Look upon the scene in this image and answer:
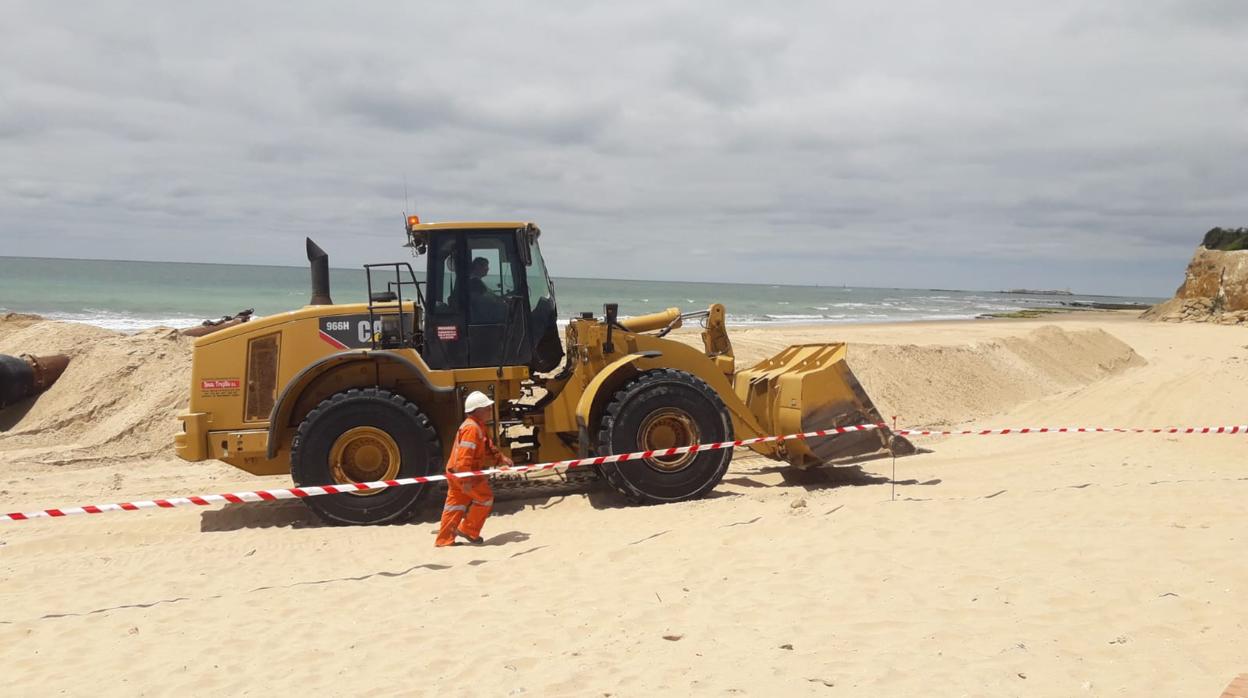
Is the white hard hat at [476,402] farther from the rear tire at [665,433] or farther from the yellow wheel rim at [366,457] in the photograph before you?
the rear tire at [665,433]

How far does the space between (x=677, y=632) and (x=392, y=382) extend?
13.0ft

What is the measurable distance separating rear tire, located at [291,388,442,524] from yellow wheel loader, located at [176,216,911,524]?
0.01m

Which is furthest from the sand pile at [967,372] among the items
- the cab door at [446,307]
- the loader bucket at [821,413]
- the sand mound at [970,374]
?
the cab door at [446,307]

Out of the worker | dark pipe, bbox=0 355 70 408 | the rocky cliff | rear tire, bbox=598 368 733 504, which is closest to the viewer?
the worker

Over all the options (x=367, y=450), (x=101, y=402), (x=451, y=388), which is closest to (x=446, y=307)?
(x=451, y=388)

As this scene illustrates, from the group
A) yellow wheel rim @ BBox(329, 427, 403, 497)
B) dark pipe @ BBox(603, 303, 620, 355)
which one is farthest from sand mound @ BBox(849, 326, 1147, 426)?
yellow wheel rim @ BBox(329, 427, 403, 497)

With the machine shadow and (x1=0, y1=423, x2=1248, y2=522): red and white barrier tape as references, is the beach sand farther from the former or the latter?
(x1=0, y1=423, x2=1248, y2=522): red and white barrier tape

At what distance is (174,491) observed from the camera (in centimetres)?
938

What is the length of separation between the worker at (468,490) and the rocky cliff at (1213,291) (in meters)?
35.8

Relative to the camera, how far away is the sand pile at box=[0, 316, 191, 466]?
1171 cm

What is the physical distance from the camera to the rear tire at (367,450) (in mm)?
7246

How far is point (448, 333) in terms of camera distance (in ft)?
25.1

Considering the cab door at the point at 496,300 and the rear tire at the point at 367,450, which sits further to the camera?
the cab door at the point at 496,300

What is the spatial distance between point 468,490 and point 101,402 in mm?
9515
